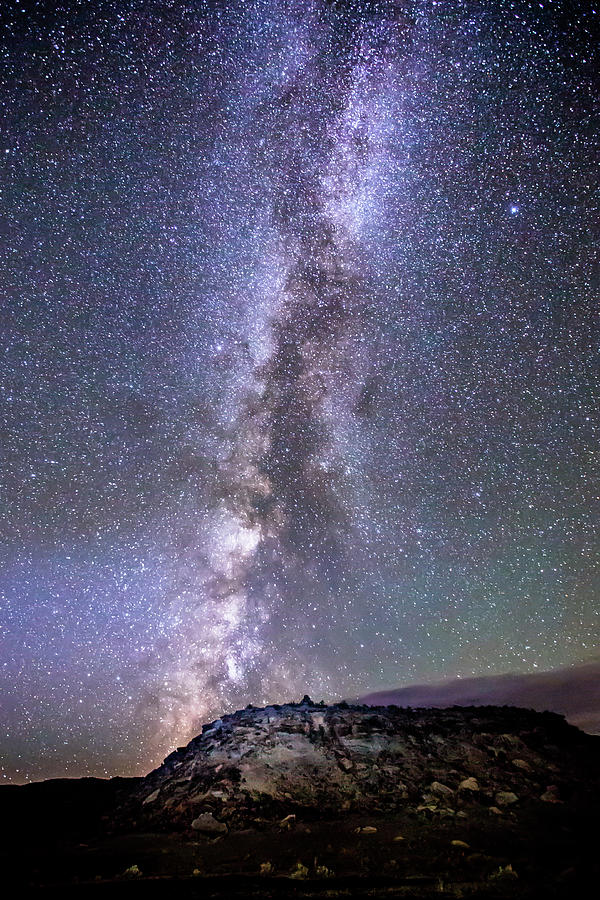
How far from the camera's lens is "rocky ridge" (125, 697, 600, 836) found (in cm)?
1783

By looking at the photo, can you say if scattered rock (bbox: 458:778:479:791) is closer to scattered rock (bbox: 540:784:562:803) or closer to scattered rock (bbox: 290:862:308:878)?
scattered rock (bbox: 540:784:562:803)

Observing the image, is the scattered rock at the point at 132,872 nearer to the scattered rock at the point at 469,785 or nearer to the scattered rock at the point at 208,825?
the scattered rock at the point at 208,825

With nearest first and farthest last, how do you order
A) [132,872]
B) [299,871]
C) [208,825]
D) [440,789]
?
[299,871]
[132,872]
[208,825]
[440,789]

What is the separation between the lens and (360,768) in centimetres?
1978

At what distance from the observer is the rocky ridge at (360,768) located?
58.5 ft

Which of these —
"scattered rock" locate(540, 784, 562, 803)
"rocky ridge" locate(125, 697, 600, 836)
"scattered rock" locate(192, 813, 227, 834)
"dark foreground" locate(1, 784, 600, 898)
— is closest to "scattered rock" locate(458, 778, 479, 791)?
"rocky ridge" locate(125, 697, 600, 836)

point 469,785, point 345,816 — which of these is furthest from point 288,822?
point 469,785

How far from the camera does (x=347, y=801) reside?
18.1m

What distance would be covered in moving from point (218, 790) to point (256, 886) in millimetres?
8939

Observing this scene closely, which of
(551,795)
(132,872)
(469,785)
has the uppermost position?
(132,872)

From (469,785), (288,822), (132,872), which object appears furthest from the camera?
(469,785)

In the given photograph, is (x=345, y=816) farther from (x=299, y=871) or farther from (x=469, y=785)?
(x=299, y=871)

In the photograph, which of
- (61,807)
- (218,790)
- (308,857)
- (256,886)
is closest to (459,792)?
(308,857)

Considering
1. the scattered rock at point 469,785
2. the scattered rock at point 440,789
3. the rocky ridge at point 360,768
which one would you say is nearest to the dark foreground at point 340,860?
the rocky ridge at point 360,768
